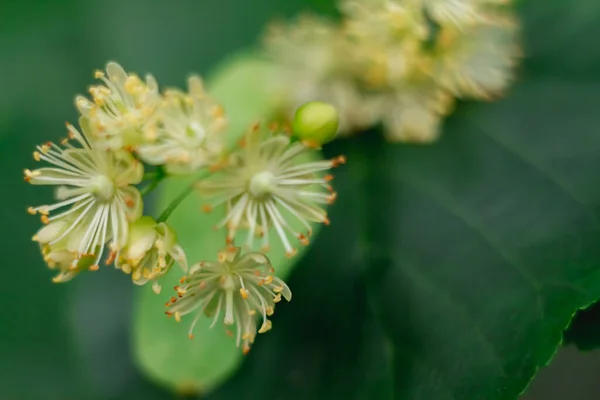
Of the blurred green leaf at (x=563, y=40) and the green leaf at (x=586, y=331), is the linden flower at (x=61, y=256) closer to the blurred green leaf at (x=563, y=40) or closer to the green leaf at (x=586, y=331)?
the green leaf at (x=586, y=331)

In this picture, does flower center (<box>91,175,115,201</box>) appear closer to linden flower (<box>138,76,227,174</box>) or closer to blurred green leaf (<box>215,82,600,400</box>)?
linden flower (<box>138,76,227,174</box>)

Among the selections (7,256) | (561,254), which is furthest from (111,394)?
(561,254)

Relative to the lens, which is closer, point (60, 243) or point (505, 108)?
point (60, 243)

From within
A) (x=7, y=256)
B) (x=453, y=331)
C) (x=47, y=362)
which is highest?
(x=453, y=331)

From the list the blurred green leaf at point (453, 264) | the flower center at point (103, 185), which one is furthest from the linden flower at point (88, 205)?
the blurred green leaf at point (453, 264)

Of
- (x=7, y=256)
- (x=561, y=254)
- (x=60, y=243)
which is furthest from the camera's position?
(x=7, y=256)

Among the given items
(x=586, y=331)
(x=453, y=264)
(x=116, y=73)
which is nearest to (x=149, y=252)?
(x=116, y=73)

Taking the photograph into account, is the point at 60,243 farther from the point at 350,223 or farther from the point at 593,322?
the point at 593,322
